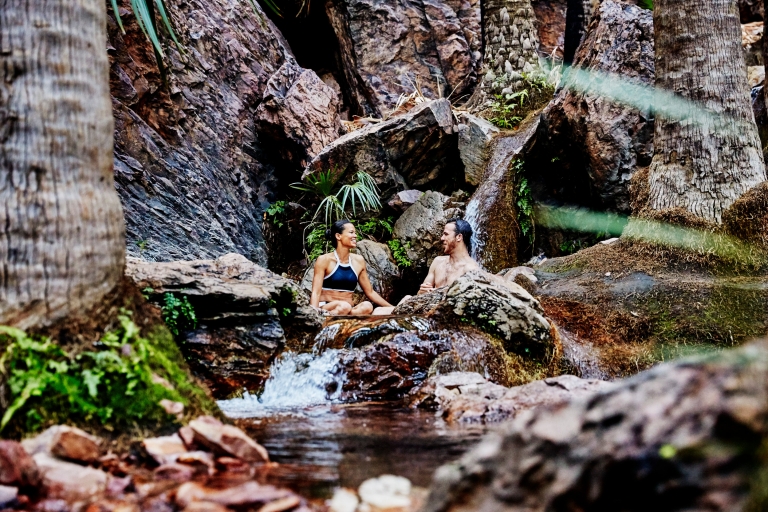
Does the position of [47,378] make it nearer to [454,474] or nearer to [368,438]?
[368,438]

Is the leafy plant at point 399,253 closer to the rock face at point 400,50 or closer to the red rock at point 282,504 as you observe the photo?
the rock face at point 400,50

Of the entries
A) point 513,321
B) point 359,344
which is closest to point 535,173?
point 513,321

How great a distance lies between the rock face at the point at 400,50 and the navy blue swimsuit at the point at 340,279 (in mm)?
7913

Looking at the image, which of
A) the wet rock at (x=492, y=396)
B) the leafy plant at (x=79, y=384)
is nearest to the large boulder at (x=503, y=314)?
the wet rock at (x=492, y=396)

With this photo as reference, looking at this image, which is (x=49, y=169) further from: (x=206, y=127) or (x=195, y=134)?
(x=206, y=127)

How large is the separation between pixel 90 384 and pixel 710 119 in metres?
7.99

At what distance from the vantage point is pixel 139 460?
8.68 feet

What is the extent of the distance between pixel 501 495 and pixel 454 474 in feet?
0.48

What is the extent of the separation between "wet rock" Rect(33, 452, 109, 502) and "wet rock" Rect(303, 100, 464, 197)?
35.0 feet

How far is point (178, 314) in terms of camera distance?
5.97m

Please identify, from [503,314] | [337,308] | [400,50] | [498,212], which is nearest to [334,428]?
[503,314]

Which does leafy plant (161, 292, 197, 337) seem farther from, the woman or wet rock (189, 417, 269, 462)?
wet rock (189, 417, 269, 462)

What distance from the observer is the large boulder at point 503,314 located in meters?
6.66

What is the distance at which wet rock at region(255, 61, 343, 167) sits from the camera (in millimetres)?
13430
